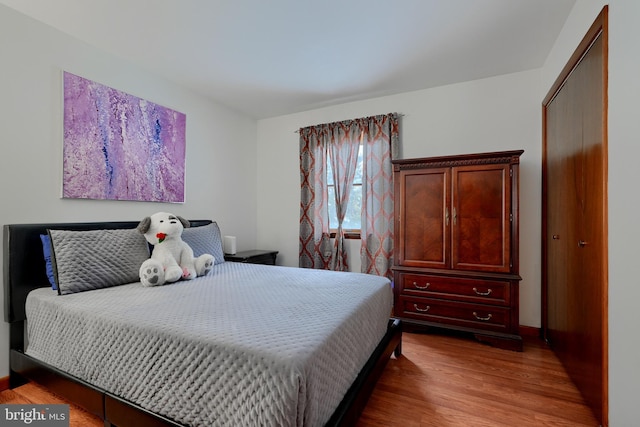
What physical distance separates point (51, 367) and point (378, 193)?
2.94 metres

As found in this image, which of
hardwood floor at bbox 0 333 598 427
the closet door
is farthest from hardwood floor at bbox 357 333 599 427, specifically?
the closet door

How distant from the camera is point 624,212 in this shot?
1.23m

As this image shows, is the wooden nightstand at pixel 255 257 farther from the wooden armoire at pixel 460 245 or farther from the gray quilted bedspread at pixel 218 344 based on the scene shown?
the wooden armoire at pixel 460 245

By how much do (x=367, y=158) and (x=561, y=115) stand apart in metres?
1.73

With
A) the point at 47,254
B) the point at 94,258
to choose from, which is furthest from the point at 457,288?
the point at 47,254

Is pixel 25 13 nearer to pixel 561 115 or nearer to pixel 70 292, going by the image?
pixel 70 292

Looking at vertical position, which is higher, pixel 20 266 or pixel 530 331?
pixel 20 266

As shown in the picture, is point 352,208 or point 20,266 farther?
point 352,208

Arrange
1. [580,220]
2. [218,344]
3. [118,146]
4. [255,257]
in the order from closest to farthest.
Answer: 1. [218,344]
2. [580,220]
3. [118,146]
4. [255,257]

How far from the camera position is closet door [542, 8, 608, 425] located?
A: 1.44 metres

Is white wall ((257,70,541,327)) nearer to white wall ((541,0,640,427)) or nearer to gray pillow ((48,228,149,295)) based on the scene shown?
white wall ((541,0,640,427))

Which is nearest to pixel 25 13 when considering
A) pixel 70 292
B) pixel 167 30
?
pixel 167 30

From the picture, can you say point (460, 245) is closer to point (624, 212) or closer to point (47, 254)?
point (624, 212)

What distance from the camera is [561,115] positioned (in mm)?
2113
